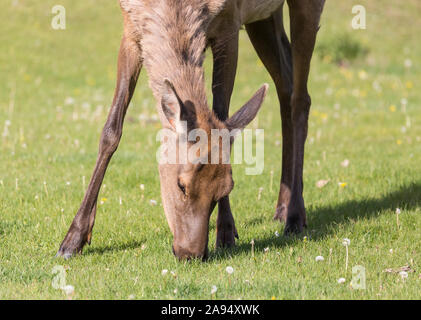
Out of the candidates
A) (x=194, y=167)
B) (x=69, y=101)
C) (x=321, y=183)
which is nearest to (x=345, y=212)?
(x=321, y=183)

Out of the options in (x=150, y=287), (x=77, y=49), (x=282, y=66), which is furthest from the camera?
(x=77, y=49)

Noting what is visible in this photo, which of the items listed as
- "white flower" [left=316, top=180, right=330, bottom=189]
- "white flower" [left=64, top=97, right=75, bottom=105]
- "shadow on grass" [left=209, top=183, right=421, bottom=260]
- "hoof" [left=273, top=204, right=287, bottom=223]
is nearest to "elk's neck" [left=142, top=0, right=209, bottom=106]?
"shadow on grass" [left=209, top=183, right=421, bottom=260]

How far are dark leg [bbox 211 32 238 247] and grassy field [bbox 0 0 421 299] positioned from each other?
0.51 feet

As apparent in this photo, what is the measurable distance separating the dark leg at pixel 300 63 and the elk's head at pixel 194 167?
201 centimetres

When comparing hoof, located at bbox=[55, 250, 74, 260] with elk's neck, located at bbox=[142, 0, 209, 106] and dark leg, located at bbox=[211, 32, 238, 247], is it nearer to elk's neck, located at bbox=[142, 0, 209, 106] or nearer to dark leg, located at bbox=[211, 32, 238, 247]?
dark leg, located at bbox=[211, 32, 238, 247]

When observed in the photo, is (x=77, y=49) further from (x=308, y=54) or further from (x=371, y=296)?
(x=371, y=296)

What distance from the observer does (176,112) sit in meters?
4.41

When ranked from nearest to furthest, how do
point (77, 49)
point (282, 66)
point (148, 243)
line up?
point (148, 243)
point (282, 66)
point (77, 49)

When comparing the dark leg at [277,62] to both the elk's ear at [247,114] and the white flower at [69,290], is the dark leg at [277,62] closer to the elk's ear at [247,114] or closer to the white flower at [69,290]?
the elk's ear at [247,114]

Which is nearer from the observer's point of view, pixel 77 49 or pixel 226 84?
pixel 226 84

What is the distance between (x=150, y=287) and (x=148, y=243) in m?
1.09

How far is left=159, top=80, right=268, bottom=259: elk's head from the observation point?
437 centimetres
